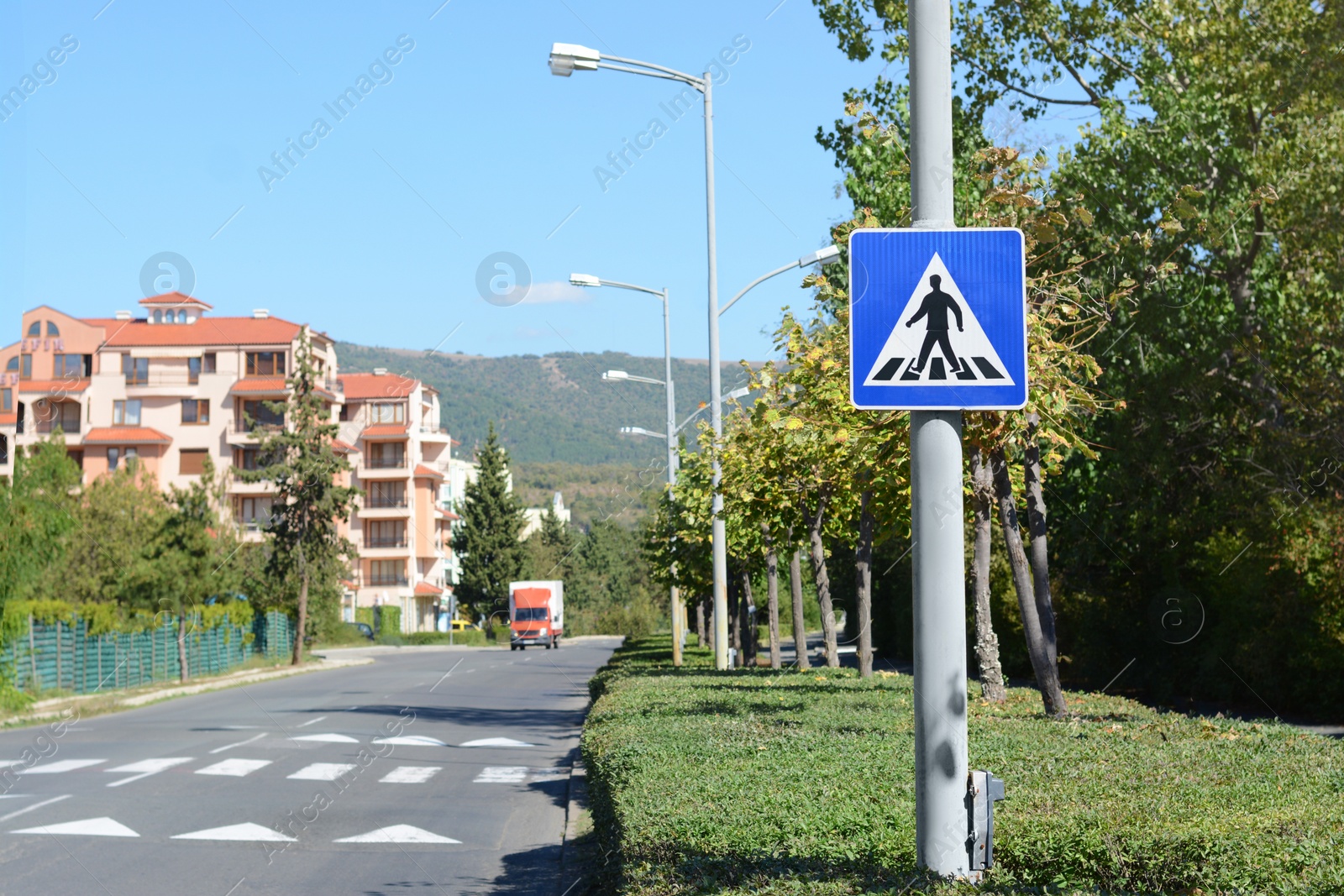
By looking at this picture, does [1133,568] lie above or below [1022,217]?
below

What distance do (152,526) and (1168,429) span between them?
112ft

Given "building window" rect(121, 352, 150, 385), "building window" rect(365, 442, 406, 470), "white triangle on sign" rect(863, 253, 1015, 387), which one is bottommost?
"white triangle on sign" rect(863, 253, 1015, 387)

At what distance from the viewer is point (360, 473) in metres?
92.1

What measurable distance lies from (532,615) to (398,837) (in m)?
62.2

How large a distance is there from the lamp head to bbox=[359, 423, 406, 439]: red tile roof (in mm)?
77414

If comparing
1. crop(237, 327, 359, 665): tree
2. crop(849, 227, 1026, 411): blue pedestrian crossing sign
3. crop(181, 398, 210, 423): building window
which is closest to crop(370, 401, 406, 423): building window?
crop(181, 398, 210, 423): building window

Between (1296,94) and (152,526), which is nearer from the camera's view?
(1296,94)

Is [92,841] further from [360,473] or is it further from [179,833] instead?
[360,473]

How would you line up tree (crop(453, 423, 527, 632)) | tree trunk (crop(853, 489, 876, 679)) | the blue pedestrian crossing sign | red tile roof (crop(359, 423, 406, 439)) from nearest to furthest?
1. the blue pedestrian crossing sign
2. tree trunk (crop(853, 489, 876, 679))
3. red tile roof (crop(359, 423, 406, 439))
4. tree (crop(453, 423, 527, 632))

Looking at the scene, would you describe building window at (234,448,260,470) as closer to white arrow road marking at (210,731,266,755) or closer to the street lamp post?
the street lamp post

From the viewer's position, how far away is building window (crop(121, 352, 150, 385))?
264ft

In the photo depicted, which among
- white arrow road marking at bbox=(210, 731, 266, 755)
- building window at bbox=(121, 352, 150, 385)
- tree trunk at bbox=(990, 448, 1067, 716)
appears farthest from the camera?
building window at bbox=(121, 352, 150, 385)

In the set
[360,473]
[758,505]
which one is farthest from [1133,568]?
[360,473]

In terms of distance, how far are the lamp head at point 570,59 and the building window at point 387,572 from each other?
81.7 metres
